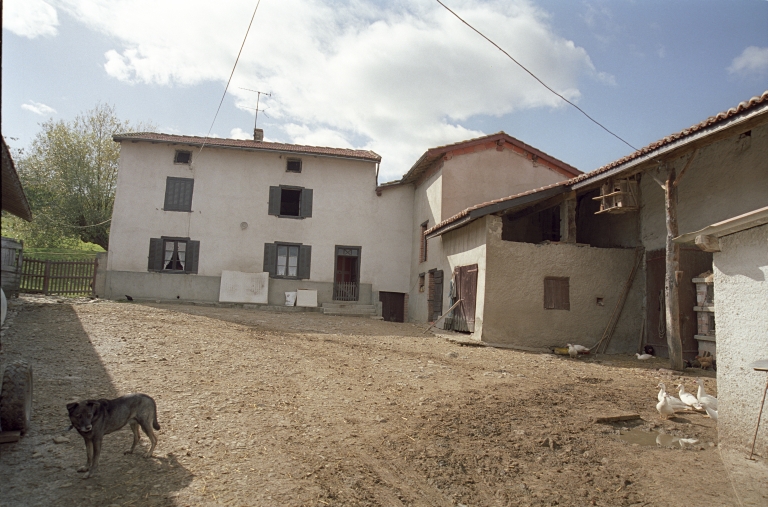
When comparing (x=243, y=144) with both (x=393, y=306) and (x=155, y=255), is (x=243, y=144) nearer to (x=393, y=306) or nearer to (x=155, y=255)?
(x=155, y=255)

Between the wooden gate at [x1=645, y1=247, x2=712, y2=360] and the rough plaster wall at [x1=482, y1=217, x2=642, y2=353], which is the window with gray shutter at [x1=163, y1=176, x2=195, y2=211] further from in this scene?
the wooden gate at [x1=645, y1=247, x2=712, y2=360]

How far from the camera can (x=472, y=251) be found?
1316 centimetres

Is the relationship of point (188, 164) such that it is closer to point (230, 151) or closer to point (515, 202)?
point (230, 151)

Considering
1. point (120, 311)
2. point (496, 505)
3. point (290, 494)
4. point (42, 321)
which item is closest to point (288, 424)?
point (290, 494)

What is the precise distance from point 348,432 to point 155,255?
1691 cm

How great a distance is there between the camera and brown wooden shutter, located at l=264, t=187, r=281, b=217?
20.6 m

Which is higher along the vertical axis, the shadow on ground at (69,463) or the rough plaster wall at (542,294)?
the rough plaster wall at (542,294)

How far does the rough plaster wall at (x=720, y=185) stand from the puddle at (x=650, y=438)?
233 inches

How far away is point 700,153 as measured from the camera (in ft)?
34.9

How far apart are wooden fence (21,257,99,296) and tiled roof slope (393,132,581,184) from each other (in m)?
12.7

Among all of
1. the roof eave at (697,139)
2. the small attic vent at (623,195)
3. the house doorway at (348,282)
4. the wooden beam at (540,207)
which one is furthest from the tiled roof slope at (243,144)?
the roof eave at (697,139)

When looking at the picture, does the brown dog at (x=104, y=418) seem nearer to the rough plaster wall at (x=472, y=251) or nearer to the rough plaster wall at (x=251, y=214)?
the rough plaster wall at (x=472, y=251)

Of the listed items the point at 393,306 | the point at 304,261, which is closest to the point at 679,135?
the point at 393,306

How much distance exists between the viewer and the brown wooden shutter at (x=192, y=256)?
19844 mm
